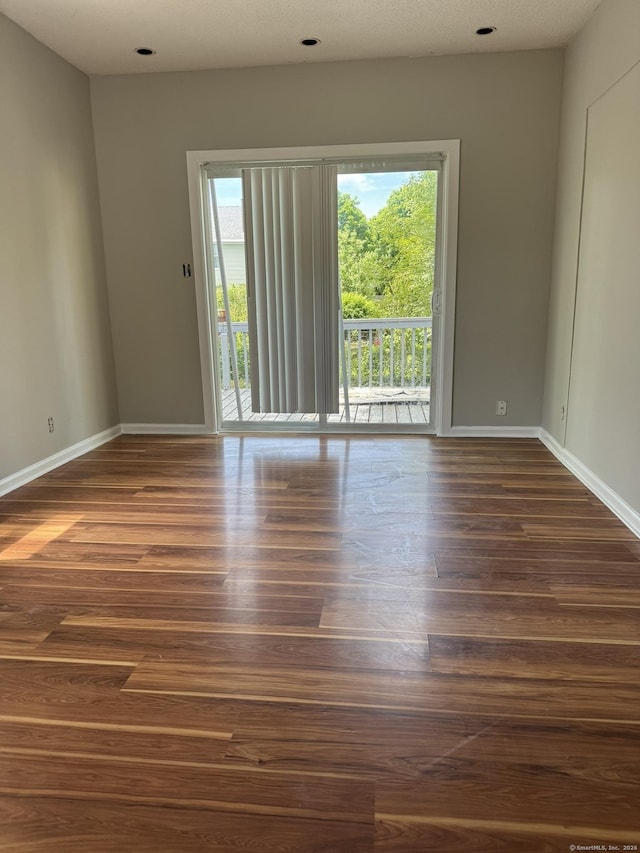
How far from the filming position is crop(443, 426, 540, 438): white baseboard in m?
4.38

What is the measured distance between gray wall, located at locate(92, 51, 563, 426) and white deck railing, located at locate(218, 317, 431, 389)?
117 centimetres

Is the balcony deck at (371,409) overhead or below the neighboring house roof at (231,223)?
below

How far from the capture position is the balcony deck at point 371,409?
16.1 feet

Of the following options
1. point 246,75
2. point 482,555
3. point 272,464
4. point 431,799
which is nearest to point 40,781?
point 431,799

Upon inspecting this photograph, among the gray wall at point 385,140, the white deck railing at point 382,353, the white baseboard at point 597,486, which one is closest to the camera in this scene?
the white baseboard at point 597,486

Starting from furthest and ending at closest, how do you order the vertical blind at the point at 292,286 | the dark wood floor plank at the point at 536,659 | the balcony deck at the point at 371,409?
the balcony deck at the point at 371,409, the vertical blind at the point at 292,286, the dark wood floor plank at the point at 536,659

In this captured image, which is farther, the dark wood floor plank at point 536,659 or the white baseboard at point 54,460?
the white baseboard at point 54,460

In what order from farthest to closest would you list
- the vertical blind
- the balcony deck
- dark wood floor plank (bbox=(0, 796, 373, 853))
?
the balcony deck → the vertical blind → dark wood floor plank (bbox=(0, 796, 373, 853))

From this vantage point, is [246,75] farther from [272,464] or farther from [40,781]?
[40,781]

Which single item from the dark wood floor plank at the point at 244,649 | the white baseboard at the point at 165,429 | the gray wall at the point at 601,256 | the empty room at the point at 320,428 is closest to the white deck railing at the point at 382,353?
the empty room at the point at 320,428

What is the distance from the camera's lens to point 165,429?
4715 mm

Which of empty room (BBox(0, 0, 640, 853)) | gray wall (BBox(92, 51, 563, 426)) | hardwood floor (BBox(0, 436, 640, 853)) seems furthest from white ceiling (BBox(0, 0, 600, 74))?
hardwood floor (BBox(0, 436, 640, 853))

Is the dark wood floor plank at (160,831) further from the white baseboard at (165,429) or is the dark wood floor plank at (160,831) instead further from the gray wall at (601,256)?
the white baseboard at (165,429)

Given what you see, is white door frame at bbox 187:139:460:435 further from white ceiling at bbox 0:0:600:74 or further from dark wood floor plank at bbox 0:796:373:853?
dark wood floor plank at bbox 0:796:373:853
